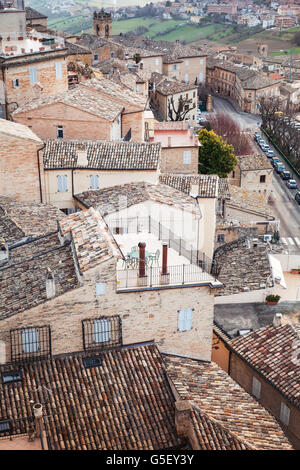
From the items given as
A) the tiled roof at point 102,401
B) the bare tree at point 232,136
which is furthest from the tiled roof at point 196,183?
the bare tree at point 232,136

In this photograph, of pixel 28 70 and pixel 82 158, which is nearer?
pixel 82 158

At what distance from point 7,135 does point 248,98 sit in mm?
66170

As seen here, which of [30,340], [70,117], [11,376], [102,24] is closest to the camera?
[11,376]

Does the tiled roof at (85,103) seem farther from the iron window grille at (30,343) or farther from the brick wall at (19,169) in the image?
the iron window grille at (30,343)

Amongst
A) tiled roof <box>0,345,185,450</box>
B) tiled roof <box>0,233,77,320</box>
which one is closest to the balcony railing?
tiled roof <box>0,233,77,320</box>

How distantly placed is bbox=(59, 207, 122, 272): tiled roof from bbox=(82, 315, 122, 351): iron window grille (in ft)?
5.65

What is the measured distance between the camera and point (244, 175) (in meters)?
51.4

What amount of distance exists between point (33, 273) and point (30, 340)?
8.48ft

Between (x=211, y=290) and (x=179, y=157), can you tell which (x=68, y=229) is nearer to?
(x=211, y=290)

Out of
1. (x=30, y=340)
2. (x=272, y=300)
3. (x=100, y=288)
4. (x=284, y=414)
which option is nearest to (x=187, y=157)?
(x=272, y=300)

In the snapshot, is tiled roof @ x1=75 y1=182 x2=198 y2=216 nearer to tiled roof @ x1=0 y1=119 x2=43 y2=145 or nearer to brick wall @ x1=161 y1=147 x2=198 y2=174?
tiled roof @ x1=0 y1=119 x2=43 y2=145

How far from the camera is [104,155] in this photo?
101 feet

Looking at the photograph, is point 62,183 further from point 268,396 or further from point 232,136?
point 232,136
